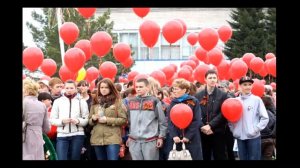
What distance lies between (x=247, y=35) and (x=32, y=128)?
19.8 metres

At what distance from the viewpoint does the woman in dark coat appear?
632 centimetres

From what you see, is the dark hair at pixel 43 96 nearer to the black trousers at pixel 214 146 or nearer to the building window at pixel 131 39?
the black trousers at pixel 214 146

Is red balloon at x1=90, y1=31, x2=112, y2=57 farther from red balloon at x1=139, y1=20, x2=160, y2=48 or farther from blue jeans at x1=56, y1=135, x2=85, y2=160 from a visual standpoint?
blue jeans at x1=56, y1=135, x2=85, y2=160

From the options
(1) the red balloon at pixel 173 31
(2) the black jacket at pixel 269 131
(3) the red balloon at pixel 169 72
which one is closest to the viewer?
(2) the black jacket at pixel 269 131

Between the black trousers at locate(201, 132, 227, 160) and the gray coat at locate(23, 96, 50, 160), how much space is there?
6.85 feet

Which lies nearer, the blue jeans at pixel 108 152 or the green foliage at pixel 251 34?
the blue jeans at pixel 108 152

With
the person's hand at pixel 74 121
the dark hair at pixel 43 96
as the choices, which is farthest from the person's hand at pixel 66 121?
the dark hair at pixel 43 96

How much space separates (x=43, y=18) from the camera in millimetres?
24547

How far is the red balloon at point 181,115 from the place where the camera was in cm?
612

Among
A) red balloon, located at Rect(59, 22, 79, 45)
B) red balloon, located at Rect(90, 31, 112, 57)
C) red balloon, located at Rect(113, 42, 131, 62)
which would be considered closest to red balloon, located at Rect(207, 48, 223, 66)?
red balloon, located at Rect(113, 42, 131, 62)

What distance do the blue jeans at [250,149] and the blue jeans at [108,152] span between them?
1.61 m
